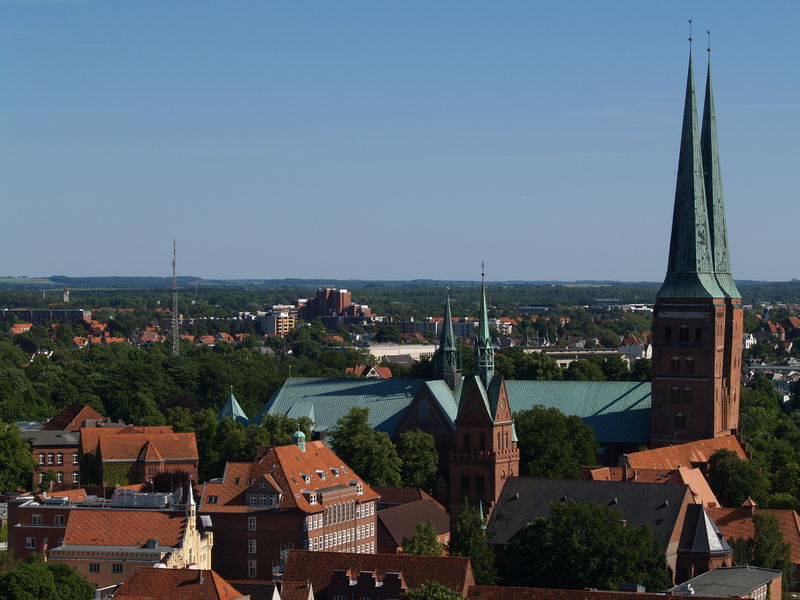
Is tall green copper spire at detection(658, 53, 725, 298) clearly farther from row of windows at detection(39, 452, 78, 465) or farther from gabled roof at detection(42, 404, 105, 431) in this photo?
gabled roof at detection(42, 404, 105, 431)

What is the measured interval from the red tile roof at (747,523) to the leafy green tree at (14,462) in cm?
5081

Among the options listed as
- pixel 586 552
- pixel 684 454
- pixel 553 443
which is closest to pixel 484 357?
pixel 553 443

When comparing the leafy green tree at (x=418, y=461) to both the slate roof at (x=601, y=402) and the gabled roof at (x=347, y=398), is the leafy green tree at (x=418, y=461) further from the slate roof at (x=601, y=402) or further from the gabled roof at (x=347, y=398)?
the slate roof at (x=601, y=402)

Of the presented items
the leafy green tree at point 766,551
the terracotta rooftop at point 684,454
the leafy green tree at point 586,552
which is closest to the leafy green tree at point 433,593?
the leafy green tree at point 586,552

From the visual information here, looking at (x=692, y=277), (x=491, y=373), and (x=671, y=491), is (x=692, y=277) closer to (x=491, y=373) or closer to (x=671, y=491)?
(x=491, y=373)

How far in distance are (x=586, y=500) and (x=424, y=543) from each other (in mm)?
10018

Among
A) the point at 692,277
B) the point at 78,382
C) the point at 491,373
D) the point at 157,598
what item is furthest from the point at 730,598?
the point at 78,382

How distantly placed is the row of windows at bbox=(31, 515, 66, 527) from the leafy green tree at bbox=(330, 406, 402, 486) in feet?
75.3

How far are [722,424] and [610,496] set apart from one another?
2845 cm

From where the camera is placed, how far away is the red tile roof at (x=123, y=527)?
292 ft

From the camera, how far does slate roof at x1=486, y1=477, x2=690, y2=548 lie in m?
94.8

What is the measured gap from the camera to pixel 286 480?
96.7 m

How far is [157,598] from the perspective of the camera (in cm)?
7650

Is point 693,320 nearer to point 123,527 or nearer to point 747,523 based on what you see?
point 747,523
